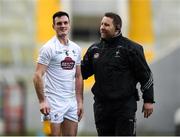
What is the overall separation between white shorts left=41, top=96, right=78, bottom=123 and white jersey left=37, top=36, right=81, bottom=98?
0.06m

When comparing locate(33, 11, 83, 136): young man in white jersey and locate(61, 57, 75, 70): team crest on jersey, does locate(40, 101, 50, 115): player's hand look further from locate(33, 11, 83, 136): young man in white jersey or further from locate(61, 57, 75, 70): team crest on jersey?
locate(61, 57, 75, 70): team crest on jersey

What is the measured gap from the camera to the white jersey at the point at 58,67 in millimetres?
9773

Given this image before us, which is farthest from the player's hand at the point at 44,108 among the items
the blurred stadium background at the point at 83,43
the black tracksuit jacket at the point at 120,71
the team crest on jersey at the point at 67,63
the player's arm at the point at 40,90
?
the blurred stadium background at the point at 83,43

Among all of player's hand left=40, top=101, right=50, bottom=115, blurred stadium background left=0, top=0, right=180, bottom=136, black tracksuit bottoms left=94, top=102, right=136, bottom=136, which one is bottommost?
blurred stadium background left=0, top=0, right=180, bottom=136

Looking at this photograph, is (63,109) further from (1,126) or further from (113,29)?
(1,126)

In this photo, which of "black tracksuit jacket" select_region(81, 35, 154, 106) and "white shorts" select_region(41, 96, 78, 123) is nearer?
"white shorts" select_region(41, 96, 78, 123)

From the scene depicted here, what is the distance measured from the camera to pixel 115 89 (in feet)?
32.6

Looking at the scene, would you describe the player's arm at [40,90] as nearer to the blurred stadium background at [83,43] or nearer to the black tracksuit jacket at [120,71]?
the black tracksuit jacket at [120,71]

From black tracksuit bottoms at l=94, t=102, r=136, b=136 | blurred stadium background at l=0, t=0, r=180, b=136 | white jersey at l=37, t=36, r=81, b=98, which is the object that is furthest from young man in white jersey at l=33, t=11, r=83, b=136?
blurred stadium background at l=0, t=0, r=180, b=136

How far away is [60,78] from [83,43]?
36539mm

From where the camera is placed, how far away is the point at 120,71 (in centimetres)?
991

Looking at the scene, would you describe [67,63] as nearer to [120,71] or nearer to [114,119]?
[120,71]

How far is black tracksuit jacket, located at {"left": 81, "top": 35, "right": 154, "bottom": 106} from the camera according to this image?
9.91 m

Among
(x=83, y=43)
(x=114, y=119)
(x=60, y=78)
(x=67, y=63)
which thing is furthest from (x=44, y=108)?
(x=83, y=43)
